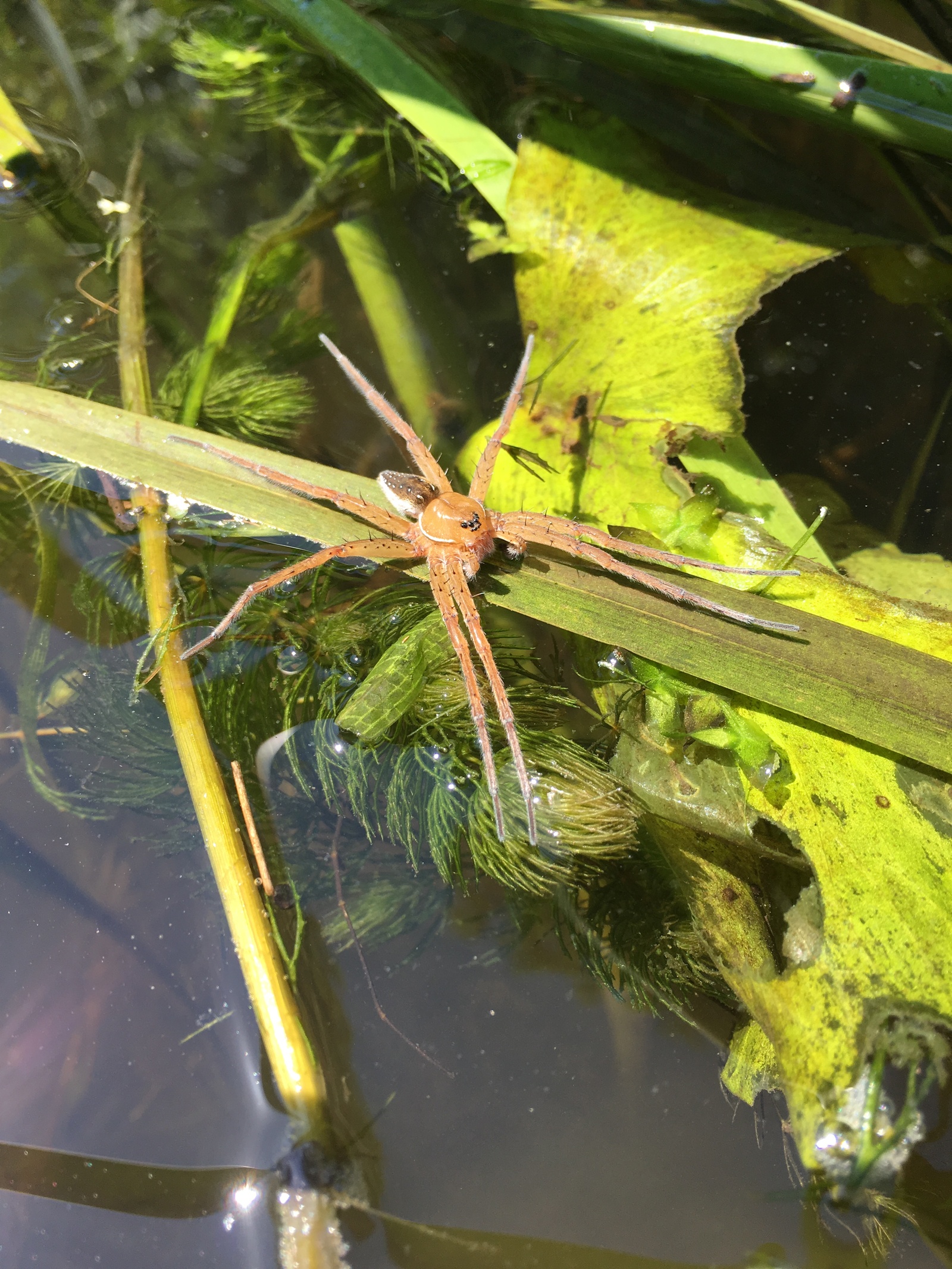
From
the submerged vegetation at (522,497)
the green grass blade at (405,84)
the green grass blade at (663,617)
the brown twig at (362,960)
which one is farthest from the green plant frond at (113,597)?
the green grass blade at (405,84)

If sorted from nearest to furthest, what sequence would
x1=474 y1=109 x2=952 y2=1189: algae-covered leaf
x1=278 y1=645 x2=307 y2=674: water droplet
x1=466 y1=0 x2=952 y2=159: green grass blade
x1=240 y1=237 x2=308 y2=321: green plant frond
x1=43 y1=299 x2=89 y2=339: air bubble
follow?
x1=474 y1=109 x2=952 y2=1189: algae-covered leaf → x1=466 y1=0 x2=952 y2=159: green grass blade → x1=278 y1=645 x2=307 y2=674: water droplet → x1=43 y1=299 x2=89 y2=339: air bubble → x1=240 y1=237 x2=308 y2=321: green plant frond

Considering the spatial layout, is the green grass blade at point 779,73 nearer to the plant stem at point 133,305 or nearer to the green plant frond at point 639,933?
the plant stem at point 133,305

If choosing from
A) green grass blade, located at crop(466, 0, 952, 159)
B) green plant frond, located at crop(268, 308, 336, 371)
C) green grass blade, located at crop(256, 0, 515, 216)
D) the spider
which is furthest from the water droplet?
green grass blade, located at crop(466, 0, 952, 159)

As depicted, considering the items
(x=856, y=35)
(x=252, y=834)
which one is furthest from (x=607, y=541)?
(x=856, y=35)

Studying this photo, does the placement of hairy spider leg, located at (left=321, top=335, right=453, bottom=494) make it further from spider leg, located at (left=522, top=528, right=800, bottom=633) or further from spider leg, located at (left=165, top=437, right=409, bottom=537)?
spider leg, located at (left=522, top=528, right=800, bottom=633)

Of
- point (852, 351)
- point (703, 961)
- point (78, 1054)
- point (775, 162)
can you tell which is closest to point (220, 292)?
point (775, 162)

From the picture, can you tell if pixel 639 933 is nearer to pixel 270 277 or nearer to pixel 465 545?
pixel 465 545

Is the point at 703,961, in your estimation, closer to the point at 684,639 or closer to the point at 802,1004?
the point at 802,1004
